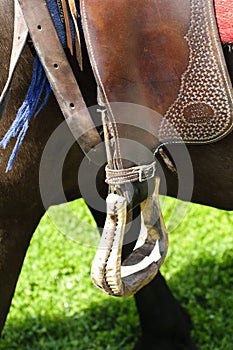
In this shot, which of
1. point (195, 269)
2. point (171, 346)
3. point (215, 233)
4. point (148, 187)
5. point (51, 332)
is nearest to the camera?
point (148, 187)

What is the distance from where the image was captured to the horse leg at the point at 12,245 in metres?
1.61

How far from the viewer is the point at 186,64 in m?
1.35

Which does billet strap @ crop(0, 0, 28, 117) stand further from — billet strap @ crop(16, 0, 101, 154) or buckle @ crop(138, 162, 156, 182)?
buckle @ crop(138, 162, 156, 182)

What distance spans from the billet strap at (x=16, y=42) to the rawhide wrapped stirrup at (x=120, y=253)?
0.30m

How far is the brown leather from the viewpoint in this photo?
4.34 ft

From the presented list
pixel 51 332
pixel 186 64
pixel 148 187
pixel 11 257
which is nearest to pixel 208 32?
pixel 186 64

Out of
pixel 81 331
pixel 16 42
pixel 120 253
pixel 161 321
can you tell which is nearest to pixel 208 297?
pixel 161 321

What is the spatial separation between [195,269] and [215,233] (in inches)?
14.0

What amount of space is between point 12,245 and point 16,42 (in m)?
0.51

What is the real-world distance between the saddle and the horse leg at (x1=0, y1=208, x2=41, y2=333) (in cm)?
28

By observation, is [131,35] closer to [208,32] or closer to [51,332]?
[208,32]

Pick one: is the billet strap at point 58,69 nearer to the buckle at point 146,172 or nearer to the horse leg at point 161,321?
the buckle at point 146,172

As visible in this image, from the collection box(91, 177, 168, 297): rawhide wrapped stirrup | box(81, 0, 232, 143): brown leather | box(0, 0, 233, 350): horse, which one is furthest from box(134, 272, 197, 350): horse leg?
box(81, 0, 232, 143): brown leather

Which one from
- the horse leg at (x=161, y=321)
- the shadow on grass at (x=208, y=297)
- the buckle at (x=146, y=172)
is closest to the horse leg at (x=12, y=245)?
the buckle at (x=146, y=172)
